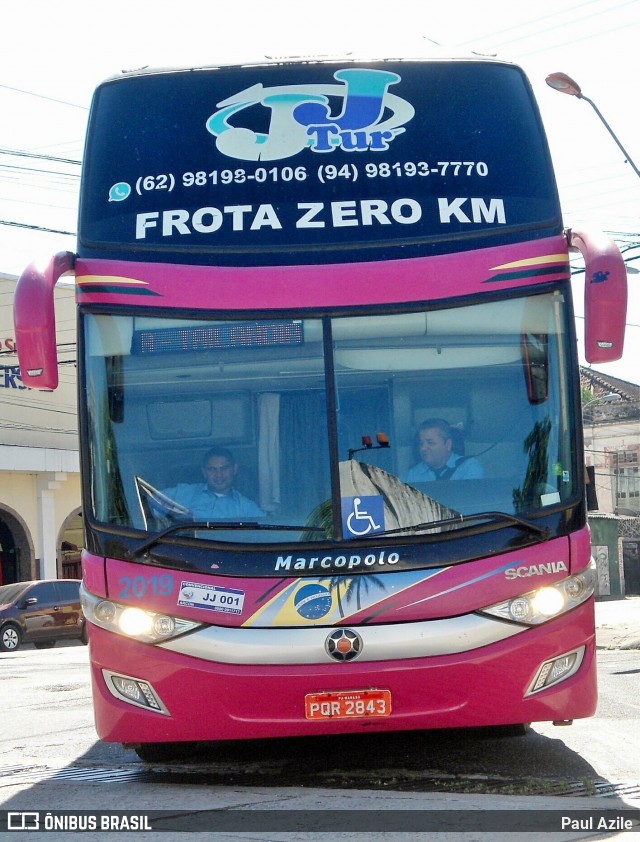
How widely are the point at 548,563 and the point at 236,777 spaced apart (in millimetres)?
2154

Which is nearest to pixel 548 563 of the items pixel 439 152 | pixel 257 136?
pixel 439 152

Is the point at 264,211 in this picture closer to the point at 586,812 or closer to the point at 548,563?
the point at 548,563

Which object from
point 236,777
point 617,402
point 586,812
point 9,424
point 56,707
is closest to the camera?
point 586,812

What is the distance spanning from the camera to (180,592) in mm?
6504

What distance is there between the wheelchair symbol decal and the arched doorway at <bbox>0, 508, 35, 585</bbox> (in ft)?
94.1

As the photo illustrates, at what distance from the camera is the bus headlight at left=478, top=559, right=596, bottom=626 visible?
21.1 feet

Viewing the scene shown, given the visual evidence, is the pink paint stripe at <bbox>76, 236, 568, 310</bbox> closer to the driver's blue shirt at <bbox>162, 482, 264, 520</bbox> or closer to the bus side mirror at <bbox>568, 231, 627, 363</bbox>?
the bus side mirror at <bbox>568, 231, 627, 363</bbox>


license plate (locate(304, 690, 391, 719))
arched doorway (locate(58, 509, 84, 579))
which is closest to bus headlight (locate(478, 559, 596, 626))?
license plate (locate(304, 690, 391, 719))

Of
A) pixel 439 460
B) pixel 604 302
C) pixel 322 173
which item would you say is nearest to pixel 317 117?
pixel 322 173

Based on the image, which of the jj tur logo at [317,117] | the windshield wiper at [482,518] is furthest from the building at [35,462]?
the windshield wiper at [482,518]

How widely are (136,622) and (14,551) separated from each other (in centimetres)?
2910

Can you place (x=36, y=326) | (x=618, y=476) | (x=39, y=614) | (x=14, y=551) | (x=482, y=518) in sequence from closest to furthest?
(x=482, y=518) < (x=36, y=326) < (x=39, y=614) < (x=14, y=551) < (x=618, y=476)

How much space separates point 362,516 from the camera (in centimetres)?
659

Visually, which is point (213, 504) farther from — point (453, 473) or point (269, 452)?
point (453, 473)
